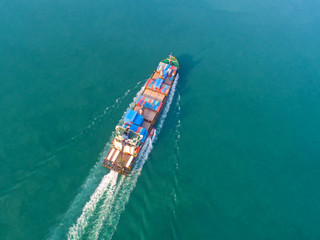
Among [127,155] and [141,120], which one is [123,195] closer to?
[127,155]

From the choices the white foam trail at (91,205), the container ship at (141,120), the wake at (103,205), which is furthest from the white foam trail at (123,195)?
the white foam trail at (91,205)

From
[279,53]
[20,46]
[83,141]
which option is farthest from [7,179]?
[279,53]

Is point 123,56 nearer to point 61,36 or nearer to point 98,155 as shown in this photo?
point 61,36

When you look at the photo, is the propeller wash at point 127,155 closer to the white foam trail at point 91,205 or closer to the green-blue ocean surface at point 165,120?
the white foam trail at point 91,205

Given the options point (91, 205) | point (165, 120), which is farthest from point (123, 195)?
point (165, 120)

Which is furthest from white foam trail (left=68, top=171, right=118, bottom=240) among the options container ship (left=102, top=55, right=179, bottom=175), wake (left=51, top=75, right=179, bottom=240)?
container ship (left=102, top=55, right=179, bottom=175)

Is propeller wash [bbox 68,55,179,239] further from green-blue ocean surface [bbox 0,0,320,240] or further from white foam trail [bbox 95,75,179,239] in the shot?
green-blue ocean surface [bbox 0,0,320,240]

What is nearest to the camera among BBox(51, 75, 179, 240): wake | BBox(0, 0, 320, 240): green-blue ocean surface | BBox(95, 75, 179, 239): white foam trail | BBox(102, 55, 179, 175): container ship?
BBox(51, 75, 179, 240): wake
